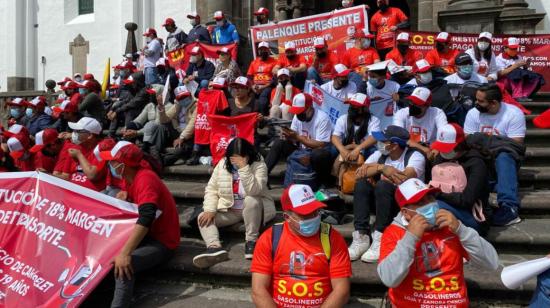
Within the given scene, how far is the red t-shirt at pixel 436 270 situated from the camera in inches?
123

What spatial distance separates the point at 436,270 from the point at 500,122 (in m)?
2.97

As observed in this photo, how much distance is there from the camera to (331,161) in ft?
19.6

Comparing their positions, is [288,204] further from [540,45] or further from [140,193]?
[540,45]

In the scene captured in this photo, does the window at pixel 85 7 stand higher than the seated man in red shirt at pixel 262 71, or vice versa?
the window at pixel 85 7

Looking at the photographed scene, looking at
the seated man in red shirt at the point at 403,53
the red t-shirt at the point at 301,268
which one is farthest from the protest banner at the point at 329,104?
the red t-shirt at the point at 301,268

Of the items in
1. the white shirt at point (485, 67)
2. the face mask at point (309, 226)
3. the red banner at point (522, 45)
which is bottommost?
the face mask at point (309, 226)

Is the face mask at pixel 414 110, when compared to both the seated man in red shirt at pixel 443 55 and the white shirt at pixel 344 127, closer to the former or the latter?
the white shirt at pixel 344 127

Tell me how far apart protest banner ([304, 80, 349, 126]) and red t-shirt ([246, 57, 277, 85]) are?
248 cm

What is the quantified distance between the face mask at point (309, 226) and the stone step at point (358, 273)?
41.7 inches

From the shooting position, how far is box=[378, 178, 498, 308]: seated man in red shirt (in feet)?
10.00

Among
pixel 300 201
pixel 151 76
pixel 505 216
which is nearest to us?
pixel 300 201

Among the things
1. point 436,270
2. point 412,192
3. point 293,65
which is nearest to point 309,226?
point 412,192

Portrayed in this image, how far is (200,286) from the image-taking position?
4785 millimetres

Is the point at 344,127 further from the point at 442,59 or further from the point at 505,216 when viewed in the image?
the point at 442,59
